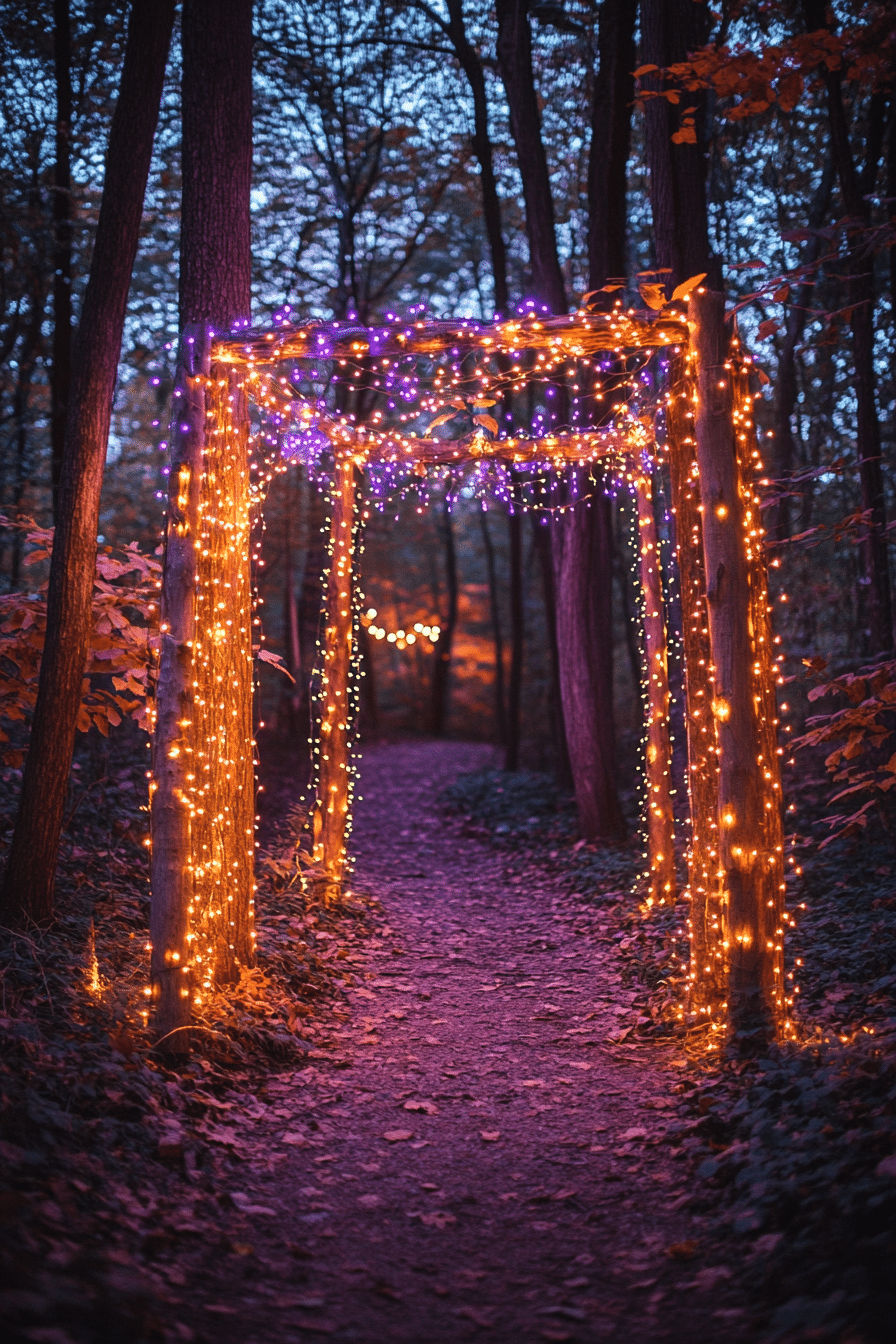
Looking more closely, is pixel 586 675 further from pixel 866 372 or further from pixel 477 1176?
pixel 477 1176

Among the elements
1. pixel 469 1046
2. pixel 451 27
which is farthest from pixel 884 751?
pixel 451 27

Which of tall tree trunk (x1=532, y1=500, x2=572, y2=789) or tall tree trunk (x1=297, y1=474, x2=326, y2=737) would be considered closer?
tall tree trunk (x1=532, y1=500, x2=572, y2=789)

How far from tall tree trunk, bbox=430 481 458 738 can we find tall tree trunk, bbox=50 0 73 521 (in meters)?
11.6

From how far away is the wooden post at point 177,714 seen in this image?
13.5 ft

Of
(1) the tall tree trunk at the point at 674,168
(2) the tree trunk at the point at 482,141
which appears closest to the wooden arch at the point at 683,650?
(1) the tall tree trunk at the point at 674,168

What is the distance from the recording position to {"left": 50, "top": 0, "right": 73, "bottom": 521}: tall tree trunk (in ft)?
25.4

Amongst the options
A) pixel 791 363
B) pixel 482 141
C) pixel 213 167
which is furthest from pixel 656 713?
pixel 482 141

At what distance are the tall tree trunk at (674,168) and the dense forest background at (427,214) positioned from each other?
44 millimetres

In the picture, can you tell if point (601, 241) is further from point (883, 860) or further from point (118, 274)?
point (883, 860)

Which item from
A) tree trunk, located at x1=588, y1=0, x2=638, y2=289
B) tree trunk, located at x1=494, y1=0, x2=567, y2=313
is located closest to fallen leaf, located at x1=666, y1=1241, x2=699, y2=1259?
tree trunk, located at x1=588, y1=0, x2=638, y2=289

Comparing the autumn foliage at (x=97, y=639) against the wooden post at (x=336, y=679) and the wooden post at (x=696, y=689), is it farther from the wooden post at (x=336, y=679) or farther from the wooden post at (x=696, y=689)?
the wooden post at (x=696, y=689)

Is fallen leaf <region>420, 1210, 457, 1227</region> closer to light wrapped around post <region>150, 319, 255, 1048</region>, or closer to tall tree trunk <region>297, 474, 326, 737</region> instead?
light wrapped around post <region>150, 319, 255, 1048</region>

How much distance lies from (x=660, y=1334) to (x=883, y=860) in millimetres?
4879

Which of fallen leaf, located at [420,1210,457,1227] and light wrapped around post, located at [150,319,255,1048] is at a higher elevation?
light wrapped around post, located at [150,319,255,1048]
